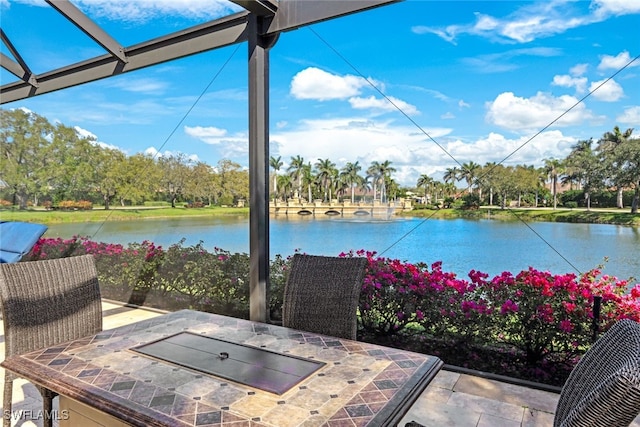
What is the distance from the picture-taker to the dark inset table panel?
4.66ft

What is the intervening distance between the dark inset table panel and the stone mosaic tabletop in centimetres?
3

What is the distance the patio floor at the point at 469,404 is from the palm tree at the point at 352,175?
1.56 meters

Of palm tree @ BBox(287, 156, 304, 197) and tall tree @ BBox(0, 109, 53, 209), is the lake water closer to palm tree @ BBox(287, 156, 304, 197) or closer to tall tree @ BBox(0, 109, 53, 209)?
palm tree @ BBox(287, 156, 304, 197)

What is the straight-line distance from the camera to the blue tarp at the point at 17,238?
4559mm

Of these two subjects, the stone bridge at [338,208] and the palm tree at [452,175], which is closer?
the palm tree at [452,175]

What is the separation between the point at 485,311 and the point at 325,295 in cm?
132

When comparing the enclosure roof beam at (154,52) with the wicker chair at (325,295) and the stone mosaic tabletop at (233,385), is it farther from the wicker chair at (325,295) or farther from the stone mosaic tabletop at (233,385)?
the stone mosaic tabletop at (233,385)

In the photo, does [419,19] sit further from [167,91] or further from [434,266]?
[167,91]

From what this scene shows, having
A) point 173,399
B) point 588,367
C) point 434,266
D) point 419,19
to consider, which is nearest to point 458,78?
point 419,19

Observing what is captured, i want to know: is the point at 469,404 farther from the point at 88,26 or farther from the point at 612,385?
the point at 88,26

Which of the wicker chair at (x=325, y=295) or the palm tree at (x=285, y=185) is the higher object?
the palm tree at (x=285, y=185)

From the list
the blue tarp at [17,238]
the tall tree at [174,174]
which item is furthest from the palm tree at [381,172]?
the blue tarp at [17,238]

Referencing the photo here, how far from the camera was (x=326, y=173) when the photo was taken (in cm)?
373

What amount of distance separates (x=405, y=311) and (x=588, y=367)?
6.80ft
